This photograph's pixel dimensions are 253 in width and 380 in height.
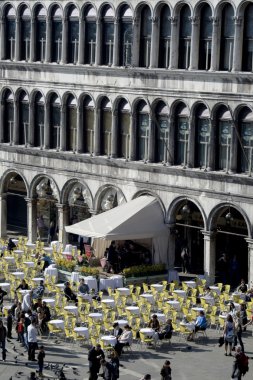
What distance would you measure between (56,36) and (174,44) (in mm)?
10444

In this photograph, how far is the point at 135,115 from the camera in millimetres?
66562

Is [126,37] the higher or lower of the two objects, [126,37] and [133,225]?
the higher

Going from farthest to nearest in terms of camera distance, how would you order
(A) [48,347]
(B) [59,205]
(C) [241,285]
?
(B) [59,205]
(C) [241,285]
(A) [48,347]

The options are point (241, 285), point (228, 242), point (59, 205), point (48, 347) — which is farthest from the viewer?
point (59, 205)

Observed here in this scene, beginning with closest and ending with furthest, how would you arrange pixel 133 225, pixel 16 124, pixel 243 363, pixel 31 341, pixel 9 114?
1. pixel 243 363
2. pixel 31 341
3. pixel 133 225
4. pixel 16 124
5. pixel 9 114

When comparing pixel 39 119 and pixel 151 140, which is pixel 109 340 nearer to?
pixel 151 140

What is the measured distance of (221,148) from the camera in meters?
62.1

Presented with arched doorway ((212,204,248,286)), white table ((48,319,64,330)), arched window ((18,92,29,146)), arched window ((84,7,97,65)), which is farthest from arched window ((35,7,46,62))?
white table ((48,319,64,330))

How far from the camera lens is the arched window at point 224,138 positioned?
61.3 m

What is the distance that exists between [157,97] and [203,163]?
4427 millimetres

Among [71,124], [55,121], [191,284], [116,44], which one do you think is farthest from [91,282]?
[55,121]

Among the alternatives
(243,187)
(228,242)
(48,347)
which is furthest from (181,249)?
(48,347)

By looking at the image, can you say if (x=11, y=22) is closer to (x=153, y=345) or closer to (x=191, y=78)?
(x=191, y=78)

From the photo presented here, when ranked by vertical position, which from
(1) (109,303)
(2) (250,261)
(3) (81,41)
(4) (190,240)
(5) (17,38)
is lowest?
(1) (109,303)
